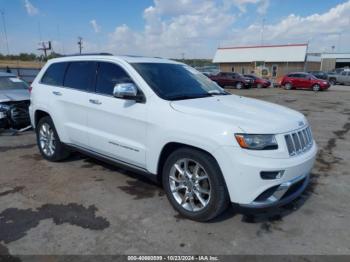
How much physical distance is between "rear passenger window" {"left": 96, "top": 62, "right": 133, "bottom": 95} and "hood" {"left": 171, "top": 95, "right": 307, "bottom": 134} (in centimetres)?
96

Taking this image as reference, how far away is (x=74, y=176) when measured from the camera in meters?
4.96

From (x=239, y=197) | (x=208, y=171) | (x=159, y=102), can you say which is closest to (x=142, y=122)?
(x=159, y=102)

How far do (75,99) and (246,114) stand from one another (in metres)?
2.70

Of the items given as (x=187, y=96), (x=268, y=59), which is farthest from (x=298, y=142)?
(x=268, y=59)

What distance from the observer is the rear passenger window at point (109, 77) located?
13.8ft

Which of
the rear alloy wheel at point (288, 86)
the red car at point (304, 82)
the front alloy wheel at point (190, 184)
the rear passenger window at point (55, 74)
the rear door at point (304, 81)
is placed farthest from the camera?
the rear alloy wheel at point (288, 86)

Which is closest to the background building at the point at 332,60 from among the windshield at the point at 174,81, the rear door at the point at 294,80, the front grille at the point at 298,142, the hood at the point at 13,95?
the rear door at the point at 294,80

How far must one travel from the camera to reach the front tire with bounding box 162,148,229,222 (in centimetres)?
325

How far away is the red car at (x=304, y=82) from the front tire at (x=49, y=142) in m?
26.8

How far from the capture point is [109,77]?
4.38m

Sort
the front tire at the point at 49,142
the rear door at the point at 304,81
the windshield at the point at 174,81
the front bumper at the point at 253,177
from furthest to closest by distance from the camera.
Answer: the rear door at the point at 304,81 < the front tire at the point at 49,142 < the windshield at the point at 174,81 < the front bumper at the point at 253,177

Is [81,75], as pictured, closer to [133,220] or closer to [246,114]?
[133,220]

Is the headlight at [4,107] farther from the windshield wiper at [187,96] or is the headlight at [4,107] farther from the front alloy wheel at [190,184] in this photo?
the front alloy wheel at [190,184]

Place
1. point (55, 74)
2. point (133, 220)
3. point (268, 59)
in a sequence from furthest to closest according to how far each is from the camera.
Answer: point (268, 59) → point (55, 74) → point (133, 220)
